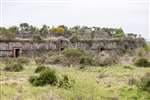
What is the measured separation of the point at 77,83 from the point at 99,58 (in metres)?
17.5

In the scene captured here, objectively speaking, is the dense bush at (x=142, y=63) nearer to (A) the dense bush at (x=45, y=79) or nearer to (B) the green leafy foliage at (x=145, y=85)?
(B) the green leafy foliage at (x=145, y=85)

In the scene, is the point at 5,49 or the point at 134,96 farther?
the point at 5,49

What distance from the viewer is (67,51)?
35.8m

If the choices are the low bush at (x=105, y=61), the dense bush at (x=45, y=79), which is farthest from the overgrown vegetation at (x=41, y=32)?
the dense bush at (x=45, y=79)

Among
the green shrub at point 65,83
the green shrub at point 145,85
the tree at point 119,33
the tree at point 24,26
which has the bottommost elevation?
the green shrub at point 145,85

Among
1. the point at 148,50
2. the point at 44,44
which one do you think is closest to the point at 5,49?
the point at 44,44

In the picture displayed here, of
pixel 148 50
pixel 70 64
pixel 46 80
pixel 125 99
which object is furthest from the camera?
pixel 148 50

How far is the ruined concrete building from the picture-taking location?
130 feet

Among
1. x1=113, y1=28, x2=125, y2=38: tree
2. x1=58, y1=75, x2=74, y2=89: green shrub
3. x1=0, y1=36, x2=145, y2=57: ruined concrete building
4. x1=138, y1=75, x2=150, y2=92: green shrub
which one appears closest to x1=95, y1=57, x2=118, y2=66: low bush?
x1=0, y1=36, x2=145, y2=57: ruined concrete building

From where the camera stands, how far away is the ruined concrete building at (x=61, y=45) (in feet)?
130

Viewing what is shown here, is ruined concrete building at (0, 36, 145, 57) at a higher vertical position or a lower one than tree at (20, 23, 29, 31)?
Result: lower

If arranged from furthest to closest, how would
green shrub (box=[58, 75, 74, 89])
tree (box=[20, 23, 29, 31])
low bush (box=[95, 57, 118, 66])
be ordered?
1. tree (box=[20, 23, 29, 31])
2. low bush (box=[95, 57, 118, 66])
3. green shrub (box=[58, 75, 74, 89])

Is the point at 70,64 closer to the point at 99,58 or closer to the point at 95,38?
the point at 99,58

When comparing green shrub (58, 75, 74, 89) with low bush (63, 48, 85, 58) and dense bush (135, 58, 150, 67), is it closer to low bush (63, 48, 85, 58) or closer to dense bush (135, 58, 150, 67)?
dense bush (135, 58, 150, 67)
